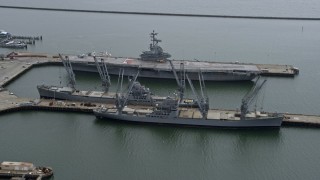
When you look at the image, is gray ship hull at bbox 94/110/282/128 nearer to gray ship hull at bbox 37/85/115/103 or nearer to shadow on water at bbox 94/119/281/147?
shadow on water at bbox 94/119/281/147

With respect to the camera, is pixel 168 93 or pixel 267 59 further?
pixel 267 59

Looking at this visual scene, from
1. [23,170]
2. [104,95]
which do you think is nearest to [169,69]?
[104,95]

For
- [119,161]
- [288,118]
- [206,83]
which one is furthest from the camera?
[206,83]

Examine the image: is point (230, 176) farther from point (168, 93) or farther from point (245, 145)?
point (168, 93)

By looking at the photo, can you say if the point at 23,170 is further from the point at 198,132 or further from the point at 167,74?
the point at 167,74

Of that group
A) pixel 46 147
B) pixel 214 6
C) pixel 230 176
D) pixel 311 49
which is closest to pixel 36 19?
pixel 214 6

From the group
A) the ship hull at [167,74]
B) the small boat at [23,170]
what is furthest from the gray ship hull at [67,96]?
the small boat at [23,170]
